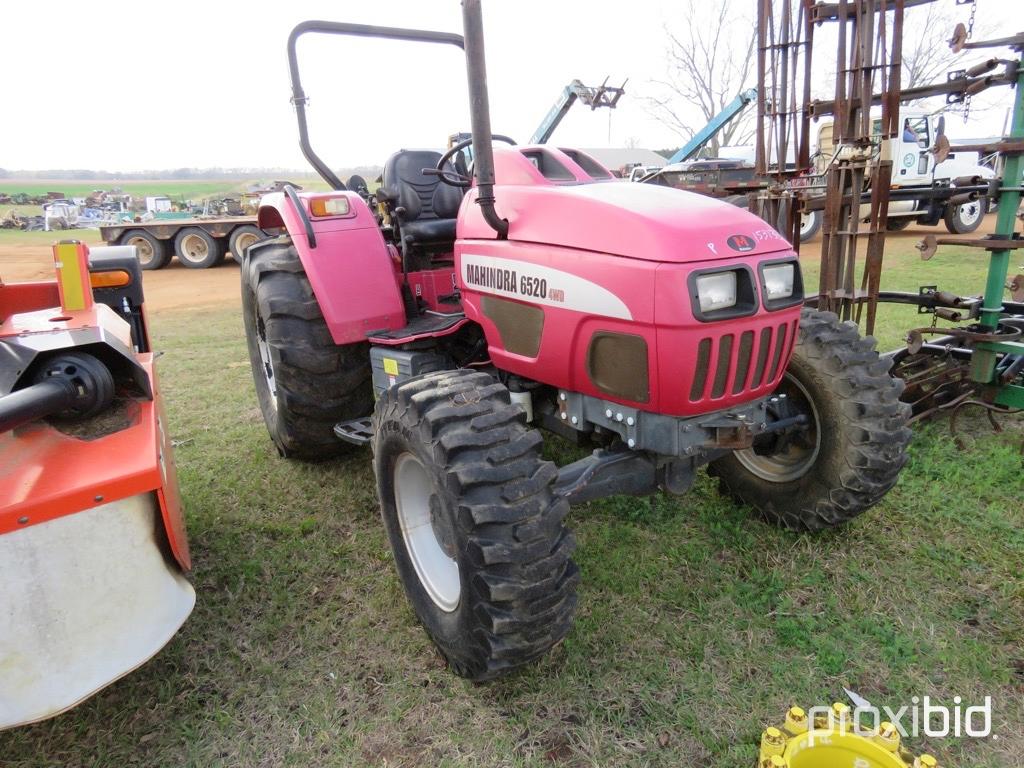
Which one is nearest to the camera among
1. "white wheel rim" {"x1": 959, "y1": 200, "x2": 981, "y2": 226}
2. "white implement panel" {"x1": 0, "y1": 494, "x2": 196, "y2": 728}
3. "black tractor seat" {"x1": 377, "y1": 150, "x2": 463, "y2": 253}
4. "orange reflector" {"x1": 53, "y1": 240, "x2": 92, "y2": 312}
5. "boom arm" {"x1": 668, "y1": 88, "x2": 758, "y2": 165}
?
"white implement panel" {"x1": 0, "y1": 494, "x2": 196, "y2": 728}

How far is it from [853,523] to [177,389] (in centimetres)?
475

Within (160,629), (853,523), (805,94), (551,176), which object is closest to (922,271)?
(805,94)

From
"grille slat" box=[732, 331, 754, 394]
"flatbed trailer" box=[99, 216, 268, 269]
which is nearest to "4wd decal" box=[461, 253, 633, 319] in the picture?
"grille slat" box=[732, 331, 754, 394]

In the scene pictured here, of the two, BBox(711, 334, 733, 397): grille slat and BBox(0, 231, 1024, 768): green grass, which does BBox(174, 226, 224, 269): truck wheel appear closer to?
BBox(0, 231, 1024, 768): green grass

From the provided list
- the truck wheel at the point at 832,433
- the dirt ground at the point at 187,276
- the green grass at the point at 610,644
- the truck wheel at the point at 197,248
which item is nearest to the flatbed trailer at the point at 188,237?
the truck wheel at the point at 197,248

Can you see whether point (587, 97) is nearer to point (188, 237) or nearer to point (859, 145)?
point (859, 145)

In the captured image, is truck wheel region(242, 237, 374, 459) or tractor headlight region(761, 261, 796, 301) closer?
tractor headlight region(761, 261, 796, 301)

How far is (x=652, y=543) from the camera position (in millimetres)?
3043

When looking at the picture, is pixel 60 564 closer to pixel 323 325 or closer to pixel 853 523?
pixel 323 325

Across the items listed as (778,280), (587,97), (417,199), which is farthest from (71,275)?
(587,97)

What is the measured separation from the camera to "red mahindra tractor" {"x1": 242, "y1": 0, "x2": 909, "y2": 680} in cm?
205

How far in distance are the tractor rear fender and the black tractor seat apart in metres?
0.17

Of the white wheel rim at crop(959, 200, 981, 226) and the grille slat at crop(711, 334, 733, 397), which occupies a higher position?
the grille slat at crop(711, 334, 733, 397)

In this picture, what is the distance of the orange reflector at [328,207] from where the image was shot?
325 centimetres
